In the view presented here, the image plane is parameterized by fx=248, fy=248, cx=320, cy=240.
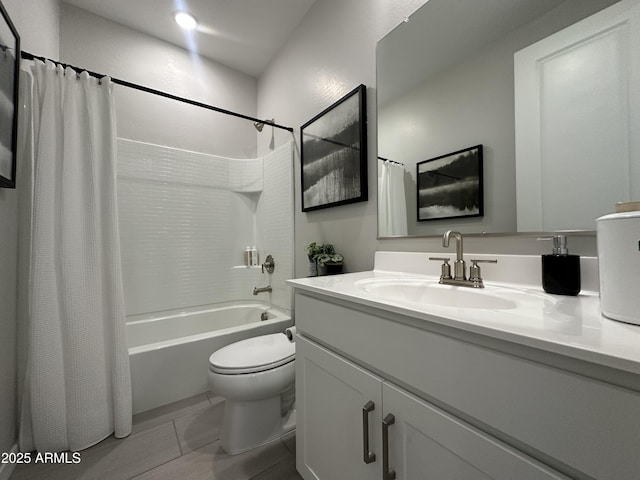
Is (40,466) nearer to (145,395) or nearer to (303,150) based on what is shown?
(145,395)

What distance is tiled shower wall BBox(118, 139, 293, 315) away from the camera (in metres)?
1.97

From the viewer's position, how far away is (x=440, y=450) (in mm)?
524

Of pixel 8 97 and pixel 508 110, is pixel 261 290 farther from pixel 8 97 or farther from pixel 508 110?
pixel 508 110

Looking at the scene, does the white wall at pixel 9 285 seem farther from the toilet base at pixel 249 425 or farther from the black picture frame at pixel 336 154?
the black picture frame at pixel 336 154

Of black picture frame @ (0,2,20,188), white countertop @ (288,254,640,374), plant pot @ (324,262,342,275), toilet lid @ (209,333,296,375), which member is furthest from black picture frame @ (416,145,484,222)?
black picture frame @ (0,2,20,188)

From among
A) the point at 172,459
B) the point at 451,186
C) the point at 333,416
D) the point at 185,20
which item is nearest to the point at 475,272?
the point at 451,186

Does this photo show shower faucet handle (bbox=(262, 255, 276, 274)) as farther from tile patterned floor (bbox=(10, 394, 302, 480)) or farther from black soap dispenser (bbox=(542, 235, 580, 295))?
black soap dispenser (bbox=(542, 235, 580, 295))

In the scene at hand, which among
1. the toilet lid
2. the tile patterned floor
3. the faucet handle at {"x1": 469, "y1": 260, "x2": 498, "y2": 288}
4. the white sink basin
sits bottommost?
the tile patterned floor

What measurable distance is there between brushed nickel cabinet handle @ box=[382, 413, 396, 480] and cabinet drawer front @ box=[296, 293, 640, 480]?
0.09 metres

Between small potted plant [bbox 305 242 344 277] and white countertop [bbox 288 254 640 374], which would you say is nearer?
white countertop [bbox 288 254 640 374]

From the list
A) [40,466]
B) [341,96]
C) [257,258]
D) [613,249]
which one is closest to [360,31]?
[341,96]

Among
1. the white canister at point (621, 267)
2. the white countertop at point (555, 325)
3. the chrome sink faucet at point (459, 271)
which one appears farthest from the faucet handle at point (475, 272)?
the white canister at point (621, 267)

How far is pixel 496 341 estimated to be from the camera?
437 millimetres

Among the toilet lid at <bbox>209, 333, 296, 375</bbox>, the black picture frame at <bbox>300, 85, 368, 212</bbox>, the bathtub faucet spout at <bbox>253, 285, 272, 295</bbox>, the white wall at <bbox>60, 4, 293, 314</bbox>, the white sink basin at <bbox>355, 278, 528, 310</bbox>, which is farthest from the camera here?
the bathtub faucet spout at <bbox>253, 285, 272, 295</bbox>
